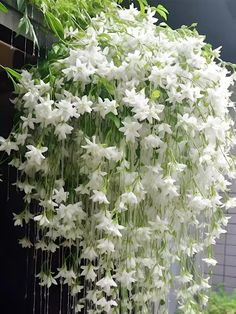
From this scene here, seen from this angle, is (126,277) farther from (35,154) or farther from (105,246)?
(35,154)

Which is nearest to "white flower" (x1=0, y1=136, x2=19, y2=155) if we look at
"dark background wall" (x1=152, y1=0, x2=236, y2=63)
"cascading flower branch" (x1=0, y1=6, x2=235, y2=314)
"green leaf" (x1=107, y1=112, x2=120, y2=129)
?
"cascading flower branch" (x1=0, y1=6, x2=235, y2=314)

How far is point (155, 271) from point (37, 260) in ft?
1.12

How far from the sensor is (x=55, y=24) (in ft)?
3.30

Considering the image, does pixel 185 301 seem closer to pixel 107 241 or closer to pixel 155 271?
pixel 155 271

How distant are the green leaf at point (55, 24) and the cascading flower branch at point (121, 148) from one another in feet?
0.12

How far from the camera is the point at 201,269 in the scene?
127 centimetres

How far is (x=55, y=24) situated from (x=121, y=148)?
32cm

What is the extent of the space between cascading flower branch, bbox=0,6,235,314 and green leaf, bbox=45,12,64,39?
4 centimetres

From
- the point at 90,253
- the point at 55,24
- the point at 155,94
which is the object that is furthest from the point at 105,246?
the point at 55,24

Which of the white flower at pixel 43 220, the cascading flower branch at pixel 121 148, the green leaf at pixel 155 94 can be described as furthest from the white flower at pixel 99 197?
the green leaf at pixel 155 94

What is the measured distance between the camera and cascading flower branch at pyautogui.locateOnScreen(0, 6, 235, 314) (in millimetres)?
904

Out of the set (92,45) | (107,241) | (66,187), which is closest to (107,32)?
(92,45)

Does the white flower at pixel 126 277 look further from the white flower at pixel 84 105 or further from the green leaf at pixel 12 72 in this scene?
the green leaf at pixel 12 72

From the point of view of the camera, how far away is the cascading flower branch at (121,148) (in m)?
0.90
